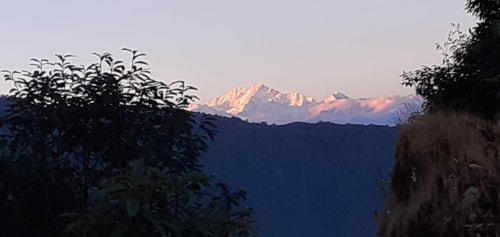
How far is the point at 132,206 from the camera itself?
6.36 metres

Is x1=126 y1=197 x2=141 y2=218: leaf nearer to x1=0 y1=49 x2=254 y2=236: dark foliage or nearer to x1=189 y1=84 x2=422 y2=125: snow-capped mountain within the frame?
x1=0 y1=49 x2=254 y2=236: dark foliage

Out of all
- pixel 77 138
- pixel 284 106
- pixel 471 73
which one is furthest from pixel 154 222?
pixel 284 106

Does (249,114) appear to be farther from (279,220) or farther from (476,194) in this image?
(476,194)

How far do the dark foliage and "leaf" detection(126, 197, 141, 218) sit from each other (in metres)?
2.28

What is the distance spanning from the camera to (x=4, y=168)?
901cm

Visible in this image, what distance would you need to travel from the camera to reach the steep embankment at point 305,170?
87.2 ft

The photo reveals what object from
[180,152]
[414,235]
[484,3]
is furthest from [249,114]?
[414,235]

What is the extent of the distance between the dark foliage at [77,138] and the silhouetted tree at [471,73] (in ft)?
17.2

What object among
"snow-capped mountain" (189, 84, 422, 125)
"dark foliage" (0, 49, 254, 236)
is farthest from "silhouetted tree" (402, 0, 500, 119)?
Result: "snow-capped mountain" (189, 84, 422, 125)

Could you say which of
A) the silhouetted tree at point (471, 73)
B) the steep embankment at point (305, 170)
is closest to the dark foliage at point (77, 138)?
the silhouetted tree at point (471, 73)

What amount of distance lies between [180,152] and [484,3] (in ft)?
24.2

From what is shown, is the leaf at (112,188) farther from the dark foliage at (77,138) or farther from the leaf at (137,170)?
the dark foliage at (77,138)

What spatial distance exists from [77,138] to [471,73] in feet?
25.0

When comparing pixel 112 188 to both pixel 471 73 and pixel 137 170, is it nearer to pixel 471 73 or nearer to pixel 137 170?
pixel 137 170
